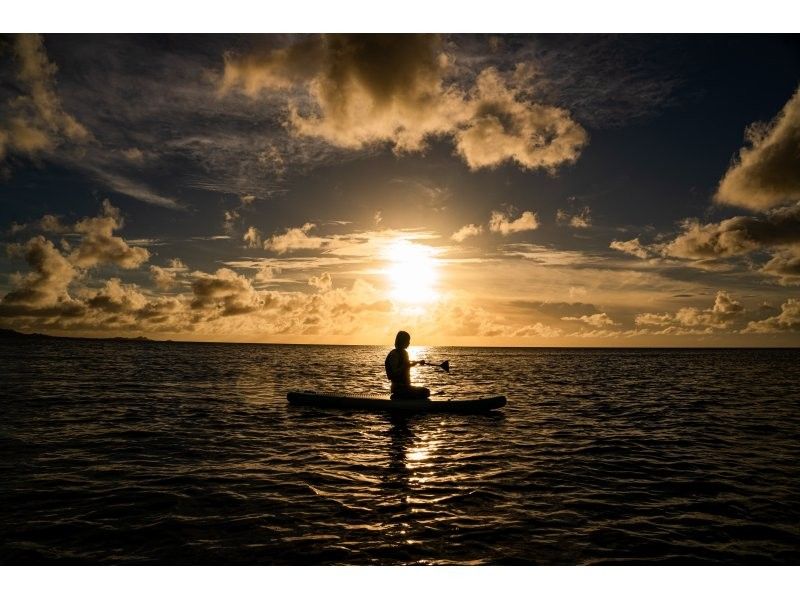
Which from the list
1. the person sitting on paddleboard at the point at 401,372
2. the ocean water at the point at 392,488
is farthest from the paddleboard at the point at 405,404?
the ocean water at the point at 392,488

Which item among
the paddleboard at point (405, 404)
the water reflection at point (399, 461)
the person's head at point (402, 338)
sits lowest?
the water reflection at point (399, 461)

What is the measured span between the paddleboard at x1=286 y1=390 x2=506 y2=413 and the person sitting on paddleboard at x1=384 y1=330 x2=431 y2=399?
0.28m

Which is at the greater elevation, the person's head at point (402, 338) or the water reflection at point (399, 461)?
the person's head at point (402, 338)

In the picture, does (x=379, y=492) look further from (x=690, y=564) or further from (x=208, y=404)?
(x=208, y=404)

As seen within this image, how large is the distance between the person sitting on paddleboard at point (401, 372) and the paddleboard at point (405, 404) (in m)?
0.28

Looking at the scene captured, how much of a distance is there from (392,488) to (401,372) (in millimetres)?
9873

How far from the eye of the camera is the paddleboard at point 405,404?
2120 cm

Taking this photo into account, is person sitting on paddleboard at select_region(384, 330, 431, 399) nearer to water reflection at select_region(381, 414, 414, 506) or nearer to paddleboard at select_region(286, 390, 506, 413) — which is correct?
paddleboard at select_region(286, 390, 506, 413)

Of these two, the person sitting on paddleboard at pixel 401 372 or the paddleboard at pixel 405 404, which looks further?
the paddleboard at pixel 405 404

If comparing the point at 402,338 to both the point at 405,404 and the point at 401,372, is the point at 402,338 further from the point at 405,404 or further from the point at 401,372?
the point at 405,404

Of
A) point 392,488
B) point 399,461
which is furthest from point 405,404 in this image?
point 392,488

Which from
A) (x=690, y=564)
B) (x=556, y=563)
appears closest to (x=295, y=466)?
(x=556, y=563)

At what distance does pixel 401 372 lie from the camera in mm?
20594

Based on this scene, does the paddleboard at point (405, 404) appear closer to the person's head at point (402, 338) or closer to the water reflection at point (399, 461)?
the water reflection at point (399, 461)
